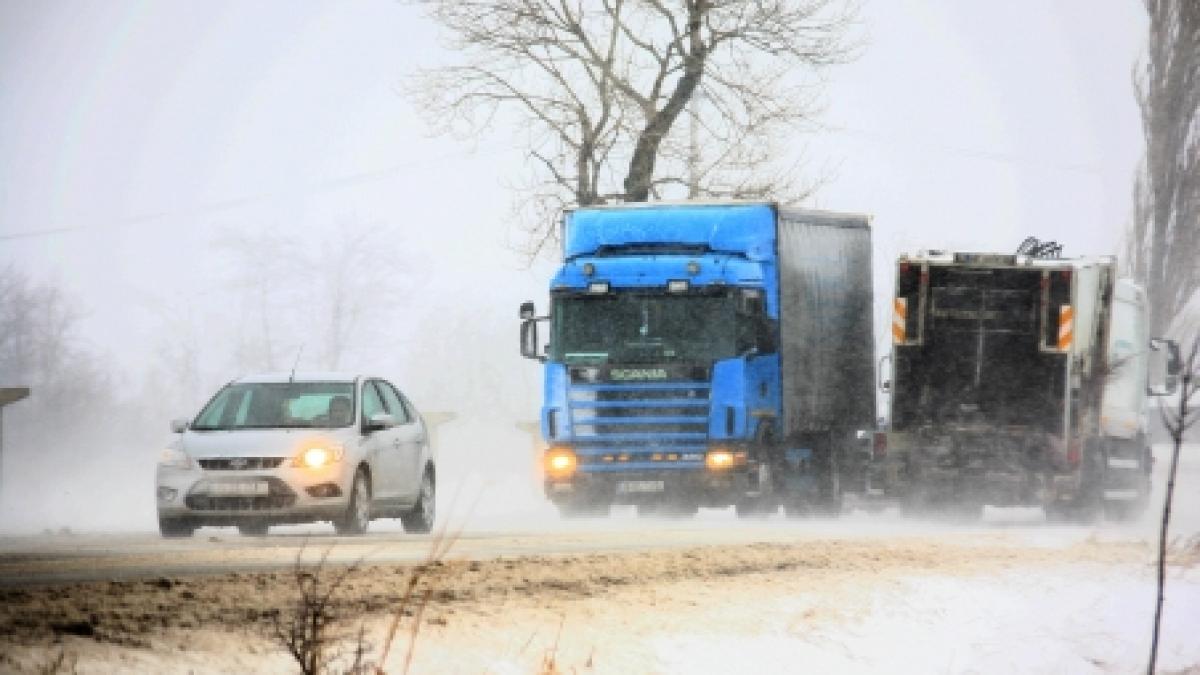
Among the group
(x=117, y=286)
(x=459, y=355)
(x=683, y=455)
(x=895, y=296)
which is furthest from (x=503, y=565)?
(x=117, y=286)

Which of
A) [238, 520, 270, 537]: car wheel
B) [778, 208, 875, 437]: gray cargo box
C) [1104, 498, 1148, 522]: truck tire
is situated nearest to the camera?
[238, 520, 270, 537]: car wheel

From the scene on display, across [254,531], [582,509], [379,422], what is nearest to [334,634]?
[379,422]

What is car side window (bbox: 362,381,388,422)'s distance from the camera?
21822 millimetres

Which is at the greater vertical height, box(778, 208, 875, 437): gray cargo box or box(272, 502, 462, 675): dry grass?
box(778, 208, 875, 437): gray cargo box

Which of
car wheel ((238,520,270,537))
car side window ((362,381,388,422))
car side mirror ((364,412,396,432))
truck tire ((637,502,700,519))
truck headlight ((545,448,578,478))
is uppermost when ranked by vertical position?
car side window ((362,381,388,422))

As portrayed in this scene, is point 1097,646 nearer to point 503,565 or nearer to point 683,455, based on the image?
point 503,565

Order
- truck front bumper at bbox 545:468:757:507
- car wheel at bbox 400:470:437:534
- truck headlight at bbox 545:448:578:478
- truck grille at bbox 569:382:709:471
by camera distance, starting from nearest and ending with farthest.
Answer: car wheel at bbox 400:470:437:534 → truck grille at bbox 569:382:709:471 → truck front bumper at bbox 545:468:757:507 → truck headlight at bbox 545:448:578:478

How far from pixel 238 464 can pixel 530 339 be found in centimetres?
731

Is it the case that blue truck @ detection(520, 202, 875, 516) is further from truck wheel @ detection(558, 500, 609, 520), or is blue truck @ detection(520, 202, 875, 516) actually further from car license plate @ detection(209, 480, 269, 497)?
car license plate @ detection(209, 480, 269, 497)

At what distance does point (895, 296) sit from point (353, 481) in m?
9.43

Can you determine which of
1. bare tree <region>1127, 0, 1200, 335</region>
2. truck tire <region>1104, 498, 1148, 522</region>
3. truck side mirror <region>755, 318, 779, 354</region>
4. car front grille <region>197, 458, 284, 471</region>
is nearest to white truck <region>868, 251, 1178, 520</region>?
truck tire <region>1104, 498, 1148, 522</region>

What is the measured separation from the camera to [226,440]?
20797mm

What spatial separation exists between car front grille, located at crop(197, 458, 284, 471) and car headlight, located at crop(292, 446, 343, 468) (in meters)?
0.19

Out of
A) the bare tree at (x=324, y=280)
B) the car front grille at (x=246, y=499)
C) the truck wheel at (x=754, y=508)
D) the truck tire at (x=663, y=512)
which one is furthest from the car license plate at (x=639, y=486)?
the bare tree at (x=324, y=280)
